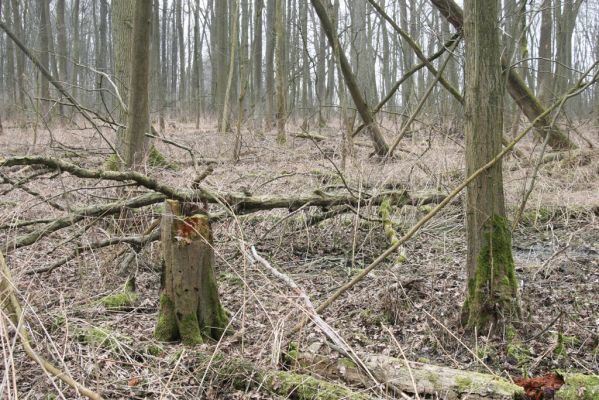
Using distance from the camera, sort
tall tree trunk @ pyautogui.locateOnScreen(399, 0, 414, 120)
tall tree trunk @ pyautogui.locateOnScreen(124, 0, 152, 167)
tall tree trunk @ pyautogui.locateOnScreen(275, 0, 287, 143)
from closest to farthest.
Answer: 1. tall tree trunk @ pyautogui.locateOnScreen(124, 0, 152, 167)
2. tall tree trunk @ pyautogui.locateOnScreen(399, 0, 414, 120)
3. tall tree trunk @ pyautogui.locateOnScreen(275, 0, 287, 143)

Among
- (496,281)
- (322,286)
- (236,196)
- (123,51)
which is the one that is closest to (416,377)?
(496,281)

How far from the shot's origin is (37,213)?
561cm

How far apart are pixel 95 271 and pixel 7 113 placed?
20211mm

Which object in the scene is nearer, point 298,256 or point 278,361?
point 278,361

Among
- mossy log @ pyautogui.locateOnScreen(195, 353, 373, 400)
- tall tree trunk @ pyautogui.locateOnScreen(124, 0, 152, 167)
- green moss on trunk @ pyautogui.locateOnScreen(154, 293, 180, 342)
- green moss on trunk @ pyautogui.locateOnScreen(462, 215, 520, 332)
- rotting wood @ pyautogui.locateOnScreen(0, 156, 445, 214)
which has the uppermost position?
tall tree trunk @ pyautogui.locateOnScreen(124, 0, 152, 167)

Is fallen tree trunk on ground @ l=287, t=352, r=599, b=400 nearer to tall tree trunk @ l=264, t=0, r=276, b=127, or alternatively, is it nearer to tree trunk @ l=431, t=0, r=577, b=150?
tree trunk @ l=431, t=0, r=577, b=150

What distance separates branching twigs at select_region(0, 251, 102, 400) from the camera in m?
2.03

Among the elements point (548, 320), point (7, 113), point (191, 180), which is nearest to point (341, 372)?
point (548, 320)

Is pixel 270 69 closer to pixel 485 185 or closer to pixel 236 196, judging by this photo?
pixel 236 196

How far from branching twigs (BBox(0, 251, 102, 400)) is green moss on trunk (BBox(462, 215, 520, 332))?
2482 mm

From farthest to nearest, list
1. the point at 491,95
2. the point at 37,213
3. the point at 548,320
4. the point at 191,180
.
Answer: the point at 37,213 < the point at 191,180 < the point at 548,320 < the point at 491,95

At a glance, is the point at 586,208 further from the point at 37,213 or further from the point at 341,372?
the point at 37,213

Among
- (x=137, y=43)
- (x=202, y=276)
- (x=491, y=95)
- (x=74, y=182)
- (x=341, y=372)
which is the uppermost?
(x=137, y=43)

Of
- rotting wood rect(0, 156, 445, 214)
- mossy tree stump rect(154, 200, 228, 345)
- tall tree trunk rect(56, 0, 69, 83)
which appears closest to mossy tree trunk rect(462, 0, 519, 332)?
rotting wood rect(0, 156, 445, 214)
